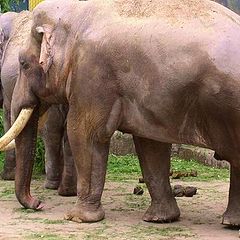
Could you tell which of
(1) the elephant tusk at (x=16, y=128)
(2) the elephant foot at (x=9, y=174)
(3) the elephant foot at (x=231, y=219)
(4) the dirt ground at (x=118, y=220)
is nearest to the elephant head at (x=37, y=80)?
(1) the elephant tusk at (x=16, y=128)

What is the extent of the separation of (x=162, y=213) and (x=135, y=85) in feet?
3.60

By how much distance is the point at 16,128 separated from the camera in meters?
6.64

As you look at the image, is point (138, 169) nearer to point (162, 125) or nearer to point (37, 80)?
point (37, 80)

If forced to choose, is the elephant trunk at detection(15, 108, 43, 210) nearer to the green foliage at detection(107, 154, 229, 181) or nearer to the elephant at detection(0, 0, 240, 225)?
the elephant at detection(0, 0, 240, 225)

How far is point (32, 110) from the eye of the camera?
6742mm

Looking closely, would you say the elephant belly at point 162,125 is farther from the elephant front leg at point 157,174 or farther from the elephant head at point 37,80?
the elephant head at point 37,80

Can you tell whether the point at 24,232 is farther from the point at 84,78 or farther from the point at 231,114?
the point at 231,114

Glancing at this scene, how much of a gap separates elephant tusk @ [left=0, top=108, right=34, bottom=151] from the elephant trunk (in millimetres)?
76

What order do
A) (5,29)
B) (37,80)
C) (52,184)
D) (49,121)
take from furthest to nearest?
(5,29) < (52,184) < (49,121) < (37,80)

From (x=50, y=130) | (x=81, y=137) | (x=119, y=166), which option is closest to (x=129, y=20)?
(x=81, y=137)

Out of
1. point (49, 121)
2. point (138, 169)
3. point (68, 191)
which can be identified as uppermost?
point (49, 121)

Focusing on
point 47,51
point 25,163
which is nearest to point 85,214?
point 25,163

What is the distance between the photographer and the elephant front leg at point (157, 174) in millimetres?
6398

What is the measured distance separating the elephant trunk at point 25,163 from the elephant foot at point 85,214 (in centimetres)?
52
